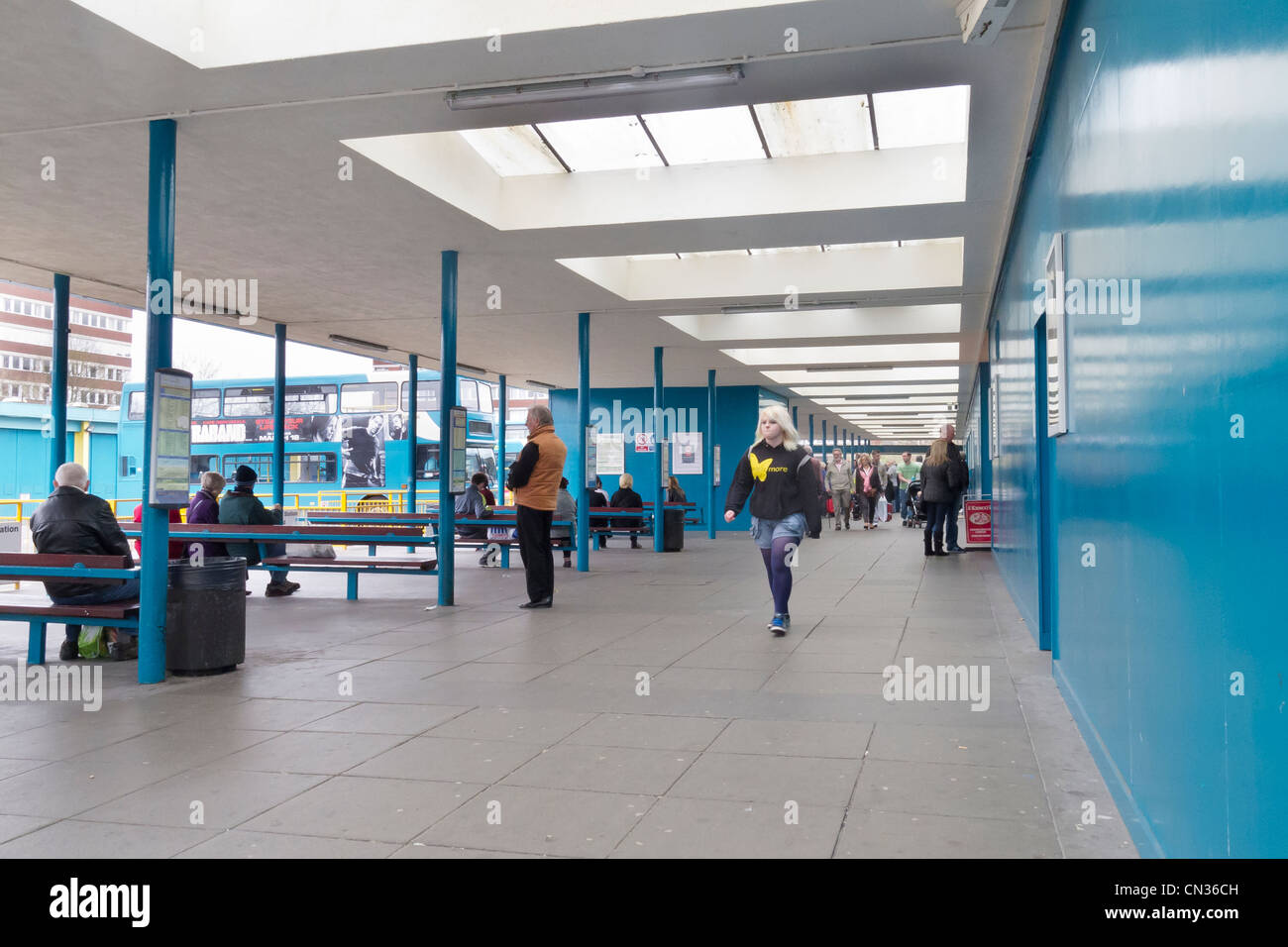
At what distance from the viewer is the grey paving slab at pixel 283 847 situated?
3.50 m

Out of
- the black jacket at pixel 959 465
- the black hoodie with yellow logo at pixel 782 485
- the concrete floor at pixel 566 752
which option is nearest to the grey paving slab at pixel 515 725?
the concrete floor at pixel 566 752

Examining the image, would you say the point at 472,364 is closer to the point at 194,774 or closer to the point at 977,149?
the point at 977,149

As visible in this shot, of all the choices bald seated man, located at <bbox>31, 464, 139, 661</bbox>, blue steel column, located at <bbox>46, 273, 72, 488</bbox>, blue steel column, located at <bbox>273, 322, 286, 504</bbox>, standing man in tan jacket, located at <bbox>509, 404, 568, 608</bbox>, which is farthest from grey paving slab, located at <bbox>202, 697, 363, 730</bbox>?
blue steel column, located at <bbox>273, 322, 286, 504</bbox>

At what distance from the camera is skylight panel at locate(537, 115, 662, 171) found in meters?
9.38

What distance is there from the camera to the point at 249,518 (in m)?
11.8

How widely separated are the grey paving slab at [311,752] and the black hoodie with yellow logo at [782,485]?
4134 mm

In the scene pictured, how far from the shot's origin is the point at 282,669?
23.2 ft

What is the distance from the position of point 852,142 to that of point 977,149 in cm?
173

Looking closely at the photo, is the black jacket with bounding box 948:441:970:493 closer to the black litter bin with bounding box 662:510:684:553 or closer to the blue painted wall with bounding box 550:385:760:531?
the black litter bin with bounding box 662:510:684:553

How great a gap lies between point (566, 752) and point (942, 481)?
12.6m

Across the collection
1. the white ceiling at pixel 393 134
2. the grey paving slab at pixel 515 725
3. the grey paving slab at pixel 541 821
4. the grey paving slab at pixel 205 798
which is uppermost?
the white ceiling at pixel 393 134

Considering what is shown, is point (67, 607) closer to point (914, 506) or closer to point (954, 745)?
point (954, 745)

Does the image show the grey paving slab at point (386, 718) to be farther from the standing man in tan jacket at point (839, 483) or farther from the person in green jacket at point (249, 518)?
the standing man in tan jacket at point (839, 483)
